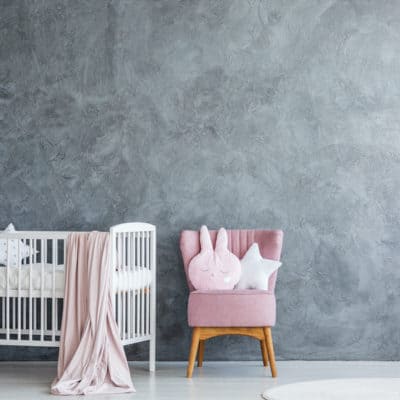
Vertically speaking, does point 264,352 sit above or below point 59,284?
below

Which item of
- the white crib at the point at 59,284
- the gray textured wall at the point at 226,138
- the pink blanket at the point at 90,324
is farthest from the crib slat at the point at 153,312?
the pink blanket at the point at 90,324

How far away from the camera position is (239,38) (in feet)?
16.6

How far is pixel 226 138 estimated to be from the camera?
5.06 metres

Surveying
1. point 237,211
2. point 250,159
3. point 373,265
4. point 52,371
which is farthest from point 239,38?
point 52,371

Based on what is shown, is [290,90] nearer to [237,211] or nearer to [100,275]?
[237,211]

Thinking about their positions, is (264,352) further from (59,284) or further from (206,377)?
(59,284)

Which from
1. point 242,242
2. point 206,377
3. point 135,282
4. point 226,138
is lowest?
point 206,377

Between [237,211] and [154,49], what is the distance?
111cm

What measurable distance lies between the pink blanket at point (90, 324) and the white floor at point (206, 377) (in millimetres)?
149

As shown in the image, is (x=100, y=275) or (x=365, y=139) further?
(x=365, y=139)

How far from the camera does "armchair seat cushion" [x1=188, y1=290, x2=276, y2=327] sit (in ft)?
14.3

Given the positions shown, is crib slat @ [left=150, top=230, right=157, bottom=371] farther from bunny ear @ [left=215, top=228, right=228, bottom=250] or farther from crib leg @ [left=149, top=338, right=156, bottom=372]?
bunny ear @ [left=215, top=228, right=228, bottom=250]

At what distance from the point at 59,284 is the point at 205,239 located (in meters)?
0.94

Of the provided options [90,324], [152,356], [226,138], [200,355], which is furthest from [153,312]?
[226,138]
